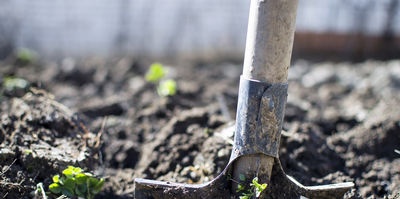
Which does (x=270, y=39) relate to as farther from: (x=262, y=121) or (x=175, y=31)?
(x=175, y=31)

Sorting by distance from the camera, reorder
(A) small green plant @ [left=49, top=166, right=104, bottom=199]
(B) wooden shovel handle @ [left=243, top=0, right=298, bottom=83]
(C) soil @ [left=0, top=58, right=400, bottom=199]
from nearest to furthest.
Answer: (B) wooden shovel handle @ [left=243, top=0, right=298, bottom=83] < (A) small green plant @ [left=49, top=166, right=104, bottom=199] < (C) soil @ [left=0, top=58, right=400, bottom=199]

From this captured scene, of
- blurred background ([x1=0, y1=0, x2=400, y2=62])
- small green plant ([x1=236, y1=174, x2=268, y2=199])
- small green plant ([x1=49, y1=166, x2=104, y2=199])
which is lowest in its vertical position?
small green plant ([x1=49, y1=166, x2=104, y2=199])

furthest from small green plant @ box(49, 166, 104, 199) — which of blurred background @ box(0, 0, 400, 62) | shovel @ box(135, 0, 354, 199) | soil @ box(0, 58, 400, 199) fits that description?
blurred background @ box(0, 0, 400, 62)

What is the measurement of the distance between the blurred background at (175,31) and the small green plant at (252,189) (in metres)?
5.03

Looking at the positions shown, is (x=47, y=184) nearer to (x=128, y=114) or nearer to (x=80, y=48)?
(x=128, y=114)

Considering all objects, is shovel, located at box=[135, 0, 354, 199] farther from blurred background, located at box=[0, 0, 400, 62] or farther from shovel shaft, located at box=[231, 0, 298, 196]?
blurred background, located at box=[0, 0, 400, 62]

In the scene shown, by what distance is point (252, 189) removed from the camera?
189 centimetres

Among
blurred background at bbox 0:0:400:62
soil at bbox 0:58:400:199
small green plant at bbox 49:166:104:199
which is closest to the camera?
small green plant at bbox 49:166:104:199

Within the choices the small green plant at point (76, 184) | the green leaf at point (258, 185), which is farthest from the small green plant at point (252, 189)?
the small green plant at point (76, 184)

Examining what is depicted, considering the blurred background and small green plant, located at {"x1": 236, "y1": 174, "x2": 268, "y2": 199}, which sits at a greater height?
the blurred background

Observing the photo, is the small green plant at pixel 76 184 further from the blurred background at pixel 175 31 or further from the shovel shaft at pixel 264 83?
the blurred background at pixel 175 31

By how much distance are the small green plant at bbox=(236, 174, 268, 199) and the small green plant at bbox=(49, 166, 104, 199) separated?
2.00 ft

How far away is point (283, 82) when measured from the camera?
1.85 metres

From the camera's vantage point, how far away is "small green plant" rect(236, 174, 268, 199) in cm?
181
